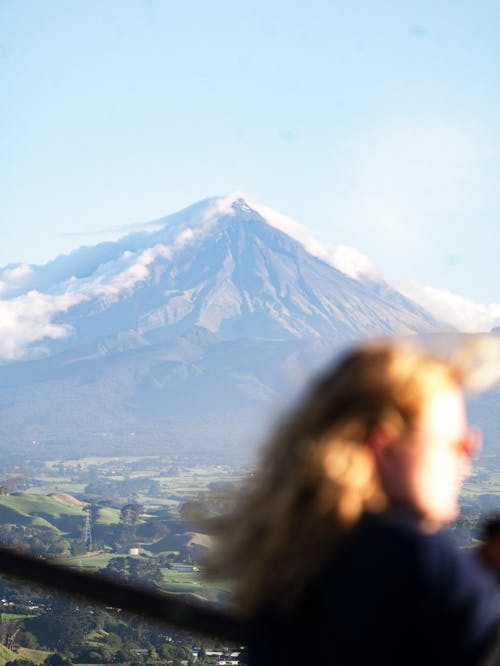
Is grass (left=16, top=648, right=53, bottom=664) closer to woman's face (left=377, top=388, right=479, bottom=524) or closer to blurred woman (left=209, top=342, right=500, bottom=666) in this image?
blurred woman (left=209, top=342, right=500, bottom=666)

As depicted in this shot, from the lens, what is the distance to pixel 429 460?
1.23m

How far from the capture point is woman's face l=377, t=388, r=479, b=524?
1222 mm

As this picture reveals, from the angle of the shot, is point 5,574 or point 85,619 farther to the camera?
point 85,619

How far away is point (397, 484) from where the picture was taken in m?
1.23

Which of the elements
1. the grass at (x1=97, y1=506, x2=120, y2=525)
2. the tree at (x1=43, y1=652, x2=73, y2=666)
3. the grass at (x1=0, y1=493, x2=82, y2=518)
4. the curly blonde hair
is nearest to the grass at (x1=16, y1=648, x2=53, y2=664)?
the tree at (x1=43, y1=652, x2=73, y2=666)

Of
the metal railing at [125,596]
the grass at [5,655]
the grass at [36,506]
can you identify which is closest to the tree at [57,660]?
the grass at [5,655]

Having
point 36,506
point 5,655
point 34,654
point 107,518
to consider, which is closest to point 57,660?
point 34,654

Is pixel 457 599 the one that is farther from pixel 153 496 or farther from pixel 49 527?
pixel 153 496

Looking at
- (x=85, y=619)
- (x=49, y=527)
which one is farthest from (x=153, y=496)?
(x=85, y=619)

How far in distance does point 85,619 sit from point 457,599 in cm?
659

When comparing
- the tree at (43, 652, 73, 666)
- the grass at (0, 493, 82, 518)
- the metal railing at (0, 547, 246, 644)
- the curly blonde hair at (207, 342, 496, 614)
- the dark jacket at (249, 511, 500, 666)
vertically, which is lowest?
the grass at (0, 493, 82, 518)

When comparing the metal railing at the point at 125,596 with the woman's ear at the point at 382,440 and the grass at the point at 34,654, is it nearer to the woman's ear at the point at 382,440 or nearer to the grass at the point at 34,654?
the woman's ear at the point at 382,440

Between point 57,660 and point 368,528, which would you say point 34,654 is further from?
point 368,528

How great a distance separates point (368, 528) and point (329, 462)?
0.30 ft
